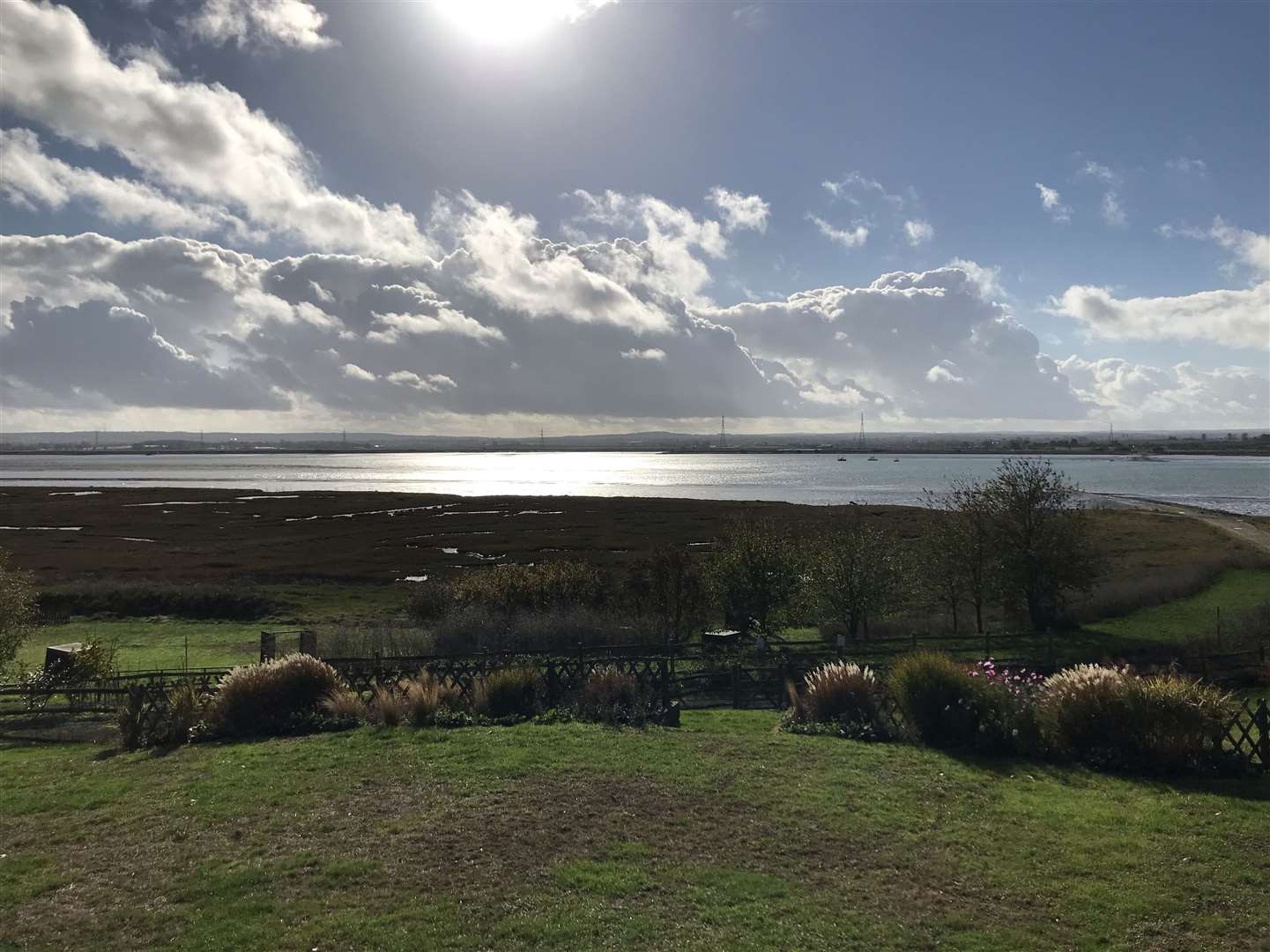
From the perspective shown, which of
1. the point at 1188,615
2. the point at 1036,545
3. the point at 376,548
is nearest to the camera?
the point at 1036,545

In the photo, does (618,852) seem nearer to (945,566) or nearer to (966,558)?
(966,558)

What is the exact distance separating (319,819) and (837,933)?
695 centimetres

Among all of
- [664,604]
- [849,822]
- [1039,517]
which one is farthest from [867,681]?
[1039,517]

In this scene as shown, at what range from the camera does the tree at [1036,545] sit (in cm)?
3541

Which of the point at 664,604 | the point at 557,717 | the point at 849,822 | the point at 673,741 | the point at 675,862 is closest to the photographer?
the point at 675,862

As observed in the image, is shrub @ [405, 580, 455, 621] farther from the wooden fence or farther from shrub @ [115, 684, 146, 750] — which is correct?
shrub @ [115, 684, 146, 750]

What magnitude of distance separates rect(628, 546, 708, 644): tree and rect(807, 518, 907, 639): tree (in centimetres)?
514

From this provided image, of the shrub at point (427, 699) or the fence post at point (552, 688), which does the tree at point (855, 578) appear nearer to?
the fence post at point (552, 688)

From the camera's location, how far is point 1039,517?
36.7 meters

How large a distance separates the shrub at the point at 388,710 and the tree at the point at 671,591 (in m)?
19.6

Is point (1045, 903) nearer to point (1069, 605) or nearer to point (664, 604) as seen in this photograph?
point (664, 604)

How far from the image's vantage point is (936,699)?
1537 centimetres

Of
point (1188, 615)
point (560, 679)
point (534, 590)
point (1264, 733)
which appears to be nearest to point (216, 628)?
point (534, 590)

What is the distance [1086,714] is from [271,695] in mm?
15393
